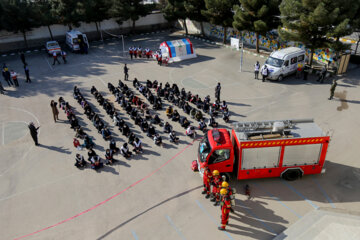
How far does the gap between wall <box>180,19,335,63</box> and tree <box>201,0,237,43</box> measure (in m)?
2.91

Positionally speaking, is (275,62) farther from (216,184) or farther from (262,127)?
(216,184)

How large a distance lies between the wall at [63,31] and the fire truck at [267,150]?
34420 mm

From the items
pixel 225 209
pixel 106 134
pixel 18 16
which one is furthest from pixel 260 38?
pixel 18 16

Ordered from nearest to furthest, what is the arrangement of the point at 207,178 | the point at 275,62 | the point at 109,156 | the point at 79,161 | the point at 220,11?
the point at 207,178 → the point at 79,161 → the point at 109,156 → the point at 275,62 → the point at 220,11

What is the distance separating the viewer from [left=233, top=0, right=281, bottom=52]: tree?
93.6 feet

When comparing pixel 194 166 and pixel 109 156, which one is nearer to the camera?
pixel 194 166

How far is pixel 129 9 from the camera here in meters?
38.2

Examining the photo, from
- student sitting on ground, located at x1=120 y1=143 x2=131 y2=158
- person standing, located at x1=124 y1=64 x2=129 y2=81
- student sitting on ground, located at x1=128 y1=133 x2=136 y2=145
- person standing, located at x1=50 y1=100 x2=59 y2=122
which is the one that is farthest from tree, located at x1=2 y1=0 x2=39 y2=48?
student sitting on ground, located at x1=120 y1=143 x2=131 y2=158

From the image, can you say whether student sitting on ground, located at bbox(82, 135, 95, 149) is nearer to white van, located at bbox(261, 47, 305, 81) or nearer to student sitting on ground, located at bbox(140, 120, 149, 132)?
student sitting on ground, located at bbox(140, 120, 149, 132)

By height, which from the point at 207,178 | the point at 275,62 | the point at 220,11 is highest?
the point at 220,11

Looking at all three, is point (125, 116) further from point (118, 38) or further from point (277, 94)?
point (118, 38)

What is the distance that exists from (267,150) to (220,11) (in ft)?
83.8

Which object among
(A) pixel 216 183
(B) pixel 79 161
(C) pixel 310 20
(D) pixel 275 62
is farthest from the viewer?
(D) pixel 275 62

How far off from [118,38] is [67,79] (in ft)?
53.9
